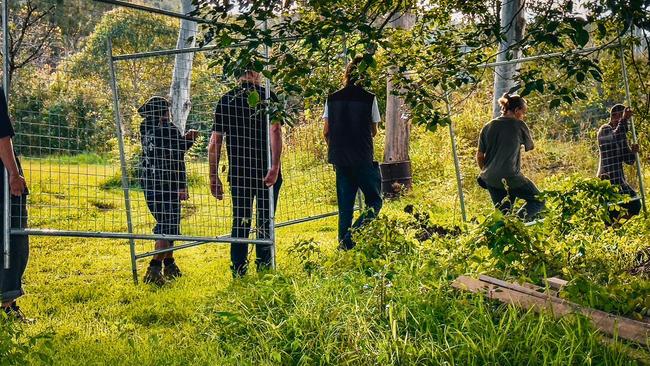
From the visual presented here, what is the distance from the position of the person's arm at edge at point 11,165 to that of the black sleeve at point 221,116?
1648 mm

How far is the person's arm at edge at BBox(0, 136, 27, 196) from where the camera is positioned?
505cm

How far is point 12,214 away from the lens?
17.5 feet

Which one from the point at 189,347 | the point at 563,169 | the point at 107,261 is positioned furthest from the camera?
the point at 563,169

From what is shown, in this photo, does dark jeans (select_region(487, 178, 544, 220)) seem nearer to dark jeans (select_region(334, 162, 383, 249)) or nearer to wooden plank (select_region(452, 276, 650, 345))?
dark jeans (select_region(334, 162, 383, 249))

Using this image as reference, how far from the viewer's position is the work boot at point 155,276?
21.4 feet

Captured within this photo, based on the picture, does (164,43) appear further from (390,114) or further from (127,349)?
(127,349)

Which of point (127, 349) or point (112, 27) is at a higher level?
point (112, 27)

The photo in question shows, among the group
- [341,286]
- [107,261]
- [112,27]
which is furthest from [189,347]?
[112,27]

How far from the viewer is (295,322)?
4242 millimetres

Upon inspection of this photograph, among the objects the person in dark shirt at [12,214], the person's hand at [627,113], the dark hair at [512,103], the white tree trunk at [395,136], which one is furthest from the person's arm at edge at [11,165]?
the white tree trunk at [395,136]

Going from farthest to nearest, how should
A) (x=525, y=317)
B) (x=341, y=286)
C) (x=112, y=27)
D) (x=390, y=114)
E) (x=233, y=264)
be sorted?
(x=112, y=27) → (x=390, y=114) → (x=233, y=264) → (x=341, y=286) → (x=525, y=317)

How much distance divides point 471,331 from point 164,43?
23.3m

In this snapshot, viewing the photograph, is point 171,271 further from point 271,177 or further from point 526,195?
point 526,195

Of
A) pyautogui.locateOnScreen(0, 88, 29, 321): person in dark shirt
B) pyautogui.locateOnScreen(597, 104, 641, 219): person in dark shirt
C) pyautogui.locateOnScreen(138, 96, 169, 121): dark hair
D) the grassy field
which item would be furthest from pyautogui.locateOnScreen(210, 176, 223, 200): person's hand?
pyautogui.locateOnScreen(597, 104, 641, 219): person in dark shirt
